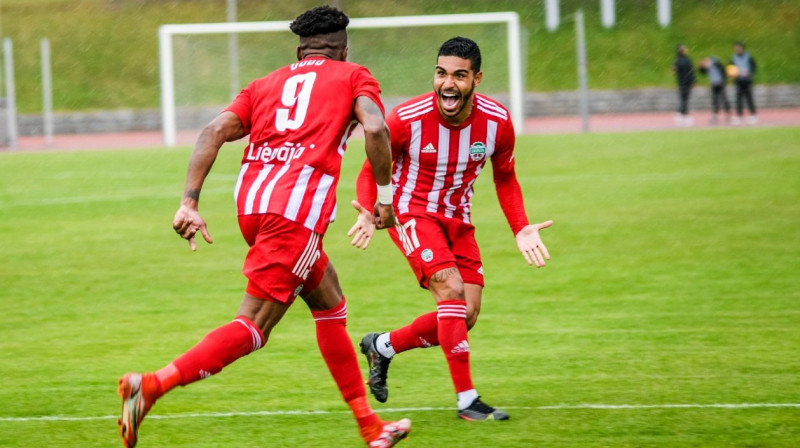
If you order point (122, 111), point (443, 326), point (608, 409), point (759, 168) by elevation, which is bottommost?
point (608, 409)

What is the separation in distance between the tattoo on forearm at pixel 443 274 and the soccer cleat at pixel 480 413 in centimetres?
66

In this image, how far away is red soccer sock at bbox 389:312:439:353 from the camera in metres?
6.65

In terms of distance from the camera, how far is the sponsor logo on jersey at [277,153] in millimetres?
5402

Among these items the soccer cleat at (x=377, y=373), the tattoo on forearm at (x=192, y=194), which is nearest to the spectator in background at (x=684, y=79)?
the soccer cleat at (x=377, y=373)

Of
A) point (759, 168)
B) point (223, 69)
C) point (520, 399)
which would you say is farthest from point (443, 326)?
point (223, 69)

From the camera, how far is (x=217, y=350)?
5.14 meters

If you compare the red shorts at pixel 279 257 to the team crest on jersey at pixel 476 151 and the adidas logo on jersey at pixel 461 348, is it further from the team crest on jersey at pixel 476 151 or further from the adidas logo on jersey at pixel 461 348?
the team crest on jersey at pixel 476 151

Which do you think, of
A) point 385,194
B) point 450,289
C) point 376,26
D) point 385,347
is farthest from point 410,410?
point 376,26

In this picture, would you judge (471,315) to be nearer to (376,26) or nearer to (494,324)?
(494,324)

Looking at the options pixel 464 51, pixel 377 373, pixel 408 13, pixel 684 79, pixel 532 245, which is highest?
pixel 408 13

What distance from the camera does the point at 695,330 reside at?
27.7 ft

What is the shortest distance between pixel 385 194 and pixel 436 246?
821 millimetres

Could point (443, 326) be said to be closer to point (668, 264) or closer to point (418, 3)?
point (668, 264)

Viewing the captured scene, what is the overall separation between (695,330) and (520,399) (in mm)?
2357
